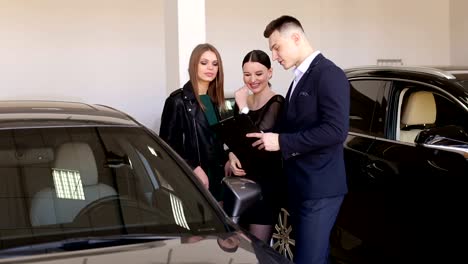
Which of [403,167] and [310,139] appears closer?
[310,139]

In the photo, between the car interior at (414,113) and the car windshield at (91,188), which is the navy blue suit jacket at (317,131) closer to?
the car windshield at (91,188)

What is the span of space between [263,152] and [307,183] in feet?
1.40

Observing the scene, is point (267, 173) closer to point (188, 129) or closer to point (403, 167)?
point (188, 129)

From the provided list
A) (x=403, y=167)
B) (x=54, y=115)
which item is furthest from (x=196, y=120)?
(x=403, y=167)

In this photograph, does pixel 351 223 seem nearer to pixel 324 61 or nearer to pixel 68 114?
pixel 324 61

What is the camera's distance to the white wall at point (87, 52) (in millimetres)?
8203

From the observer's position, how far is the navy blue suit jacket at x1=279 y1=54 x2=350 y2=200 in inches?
137

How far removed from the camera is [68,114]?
343 cm

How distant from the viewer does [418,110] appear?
15.9 feet

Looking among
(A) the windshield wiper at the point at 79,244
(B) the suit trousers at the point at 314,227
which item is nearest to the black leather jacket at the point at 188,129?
(B) the suit trousers at the point at 314,227

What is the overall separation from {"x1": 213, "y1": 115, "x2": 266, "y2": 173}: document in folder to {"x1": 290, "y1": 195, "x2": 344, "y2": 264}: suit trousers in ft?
1.42

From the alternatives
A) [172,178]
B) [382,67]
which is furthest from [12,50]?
[172,178]

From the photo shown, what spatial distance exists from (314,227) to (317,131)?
20.8 inches

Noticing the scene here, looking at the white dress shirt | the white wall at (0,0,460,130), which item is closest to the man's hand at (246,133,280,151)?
the white dress shirt
